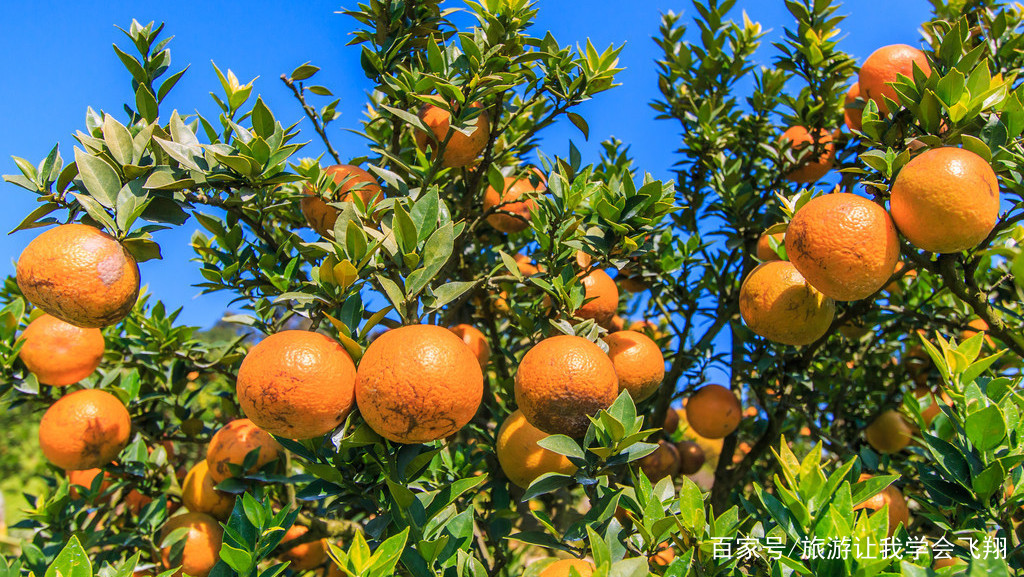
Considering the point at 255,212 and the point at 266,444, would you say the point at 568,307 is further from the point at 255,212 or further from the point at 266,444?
the point at 266,444

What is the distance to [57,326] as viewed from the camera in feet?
6.64

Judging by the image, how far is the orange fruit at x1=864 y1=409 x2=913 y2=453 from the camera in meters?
2.53

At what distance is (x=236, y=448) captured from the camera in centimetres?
184

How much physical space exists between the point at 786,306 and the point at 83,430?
82.3 inches

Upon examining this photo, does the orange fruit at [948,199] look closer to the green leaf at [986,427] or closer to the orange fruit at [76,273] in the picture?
the green leaf at [986,427]

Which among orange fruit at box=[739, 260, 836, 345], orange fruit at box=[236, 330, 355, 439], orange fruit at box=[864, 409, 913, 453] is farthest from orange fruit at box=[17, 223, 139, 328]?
orange fruit at box=[864, 409, 913, 453]

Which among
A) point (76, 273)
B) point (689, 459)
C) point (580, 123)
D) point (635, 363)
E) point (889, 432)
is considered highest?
point (580, 123)

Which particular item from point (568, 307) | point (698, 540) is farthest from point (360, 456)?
point (698, 540)

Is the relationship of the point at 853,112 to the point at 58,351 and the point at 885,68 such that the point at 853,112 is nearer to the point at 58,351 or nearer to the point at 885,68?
the point at 885,68

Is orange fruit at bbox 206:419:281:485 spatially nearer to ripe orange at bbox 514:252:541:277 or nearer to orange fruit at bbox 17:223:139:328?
orange fruit at bbox 17:223:139:328

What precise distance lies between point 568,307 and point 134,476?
5.62ft

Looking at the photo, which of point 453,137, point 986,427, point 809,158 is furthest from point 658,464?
point 453,137

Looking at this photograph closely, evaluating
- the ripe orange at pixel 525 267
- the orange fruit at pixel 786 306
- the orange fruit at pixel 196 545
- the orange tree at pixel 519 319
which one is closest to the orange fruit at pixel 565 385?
the orange tree at pixel 519 319

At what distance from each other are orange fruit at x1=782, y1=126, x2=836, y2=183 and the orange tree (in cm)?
1
